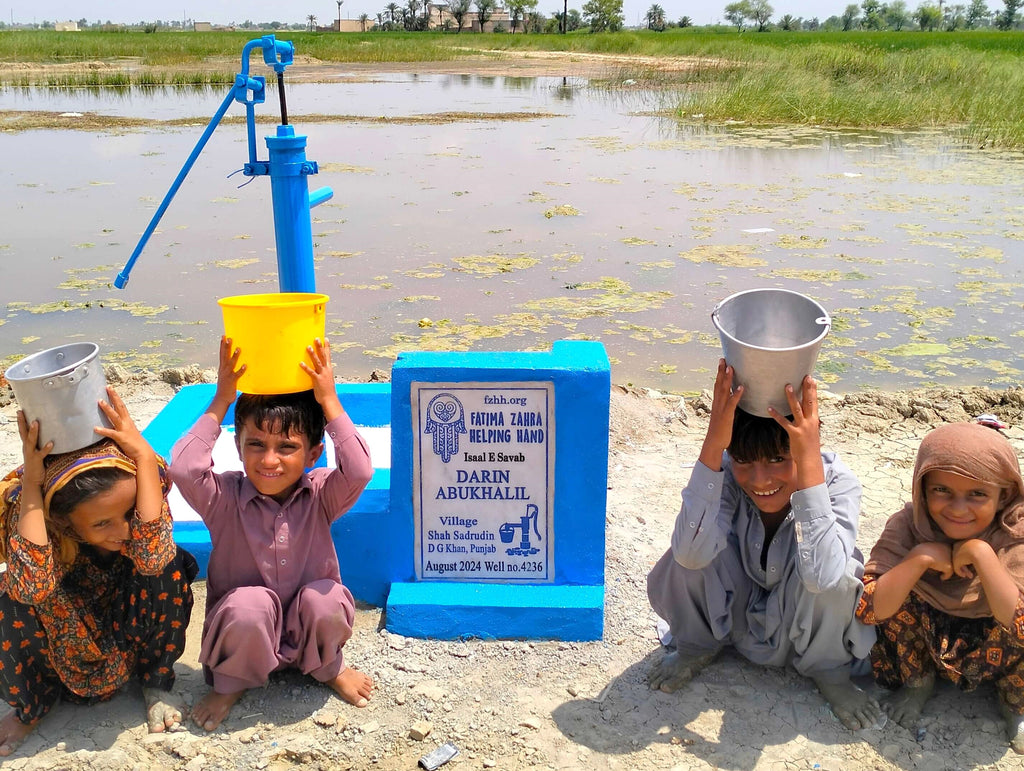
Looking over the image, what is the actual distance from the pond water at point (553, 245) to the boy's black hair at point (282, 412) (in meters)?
2.60

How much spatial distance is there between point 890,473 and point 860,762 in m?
1.82

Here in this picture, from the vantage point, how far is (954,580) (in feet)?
7.17

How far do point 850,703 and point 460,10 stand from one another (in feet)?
306

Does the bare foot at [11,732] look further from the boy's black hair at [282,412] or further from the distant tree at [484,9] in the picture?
the distant tree at [484,9]

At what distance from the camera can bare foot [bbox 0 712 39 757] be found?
7.00 ft

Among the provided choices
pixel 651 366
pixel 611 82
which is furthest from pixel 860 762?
pixel 611 82

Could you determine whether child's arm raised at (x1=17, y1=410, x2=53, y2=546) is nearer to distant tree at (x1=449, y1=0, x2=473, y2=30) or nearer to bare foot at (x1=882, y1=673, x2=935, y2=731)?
bare foot at (x1=882, y1=673, x2=935, y2=731)

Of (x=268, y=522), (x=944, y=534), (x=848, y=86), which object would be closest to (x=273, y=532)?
(x=268, y=522)

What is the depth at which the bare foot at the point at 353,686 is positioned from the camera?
7.66ft

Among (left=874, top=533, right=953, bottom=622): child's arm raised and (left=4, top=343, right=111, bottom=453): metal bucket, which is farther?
(left=874, top=533, right=953, bottom=622): child's arm raised

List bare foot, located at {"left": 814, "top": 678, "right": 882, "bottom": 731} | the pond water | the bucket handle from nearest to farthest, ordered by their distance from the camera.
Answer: the bucket handle < bare foot, located at {"left": 814, "top": 678, "right": 882, "bottom": 731} < the pond water

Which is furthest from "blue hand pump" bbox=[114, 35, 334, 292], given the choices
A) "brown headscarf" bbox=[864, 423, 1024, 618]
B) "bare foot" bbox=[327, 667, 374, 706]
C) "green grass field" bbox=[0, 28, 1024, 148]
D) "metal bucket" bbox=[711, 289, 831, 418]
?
"green grass field" bbox=[0, 28, 1024, 148]

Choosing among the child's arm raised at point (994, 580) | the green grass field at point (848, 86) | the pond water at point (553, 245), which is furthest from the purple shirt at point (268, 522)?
the green grass field at point (848, 86)

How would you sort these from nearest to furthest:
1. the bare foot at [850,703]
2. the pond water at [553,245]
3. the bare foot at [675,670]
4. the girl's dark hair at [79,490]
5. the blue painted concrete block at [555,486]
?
the girl's dark hair at [79,490]
the bare foot at [850,703]
the bare foot at [675,670]
the blue painted concrete block at [555,486]
the pond water at [553,245]
